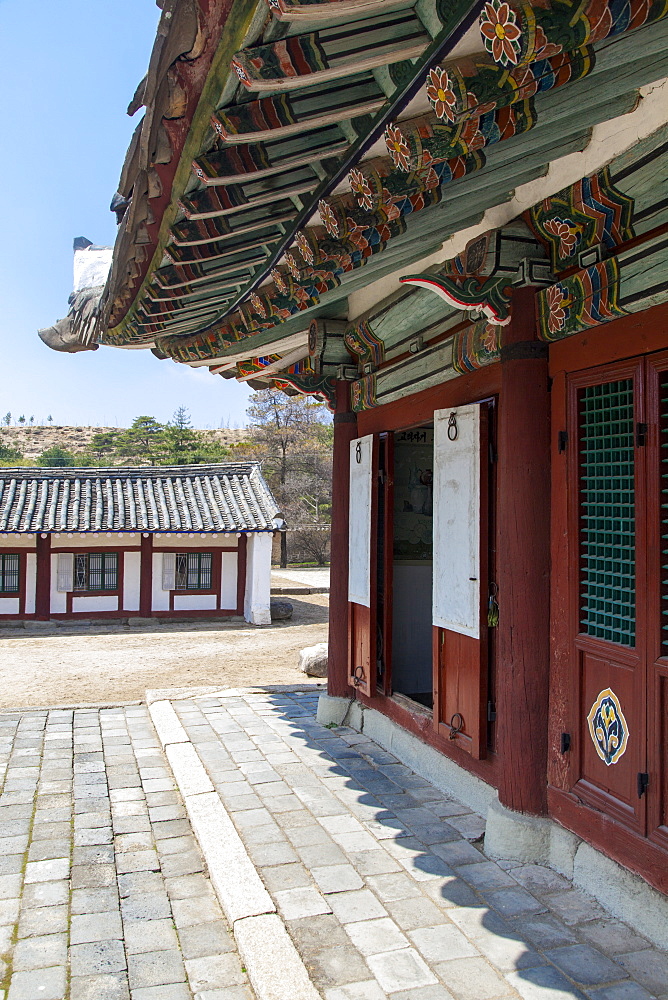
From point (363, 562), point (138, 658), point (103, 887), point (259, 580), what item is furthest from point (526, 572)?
point (259, 580)

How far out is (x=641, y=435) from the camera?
122 inches

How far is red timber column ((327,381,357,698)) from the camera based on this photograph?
20.9ft

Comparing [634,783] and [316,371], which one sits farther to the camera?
[316,371]

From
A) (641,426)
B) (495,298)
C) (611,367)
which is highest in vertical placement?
(495,298)

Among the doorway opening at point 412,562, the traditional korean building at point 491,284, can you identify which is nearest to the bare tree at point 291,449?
the doorway opening at point 412,562

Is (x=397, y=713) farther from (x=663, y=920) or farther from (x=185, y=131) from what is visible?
(x=185, y=131)

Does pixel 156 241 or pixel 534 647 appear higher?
pixel 156 241

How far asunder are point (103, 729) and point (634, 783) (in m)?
4.74

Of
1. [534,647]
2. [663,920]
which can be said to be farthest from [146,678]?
[663,920]

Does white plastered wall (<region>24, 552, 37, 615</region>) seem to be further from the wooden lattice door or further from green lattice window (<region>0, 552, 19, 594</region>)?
the wooden lattice door

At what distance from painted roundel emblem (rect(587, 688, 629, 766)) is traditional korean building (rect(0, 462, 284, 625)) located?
41.9 ft

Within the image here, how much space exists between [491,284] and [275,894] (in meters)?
3.00

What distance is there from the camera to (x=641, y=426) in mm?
3098

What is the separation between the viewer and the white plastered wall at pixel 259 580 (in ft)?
52.1
